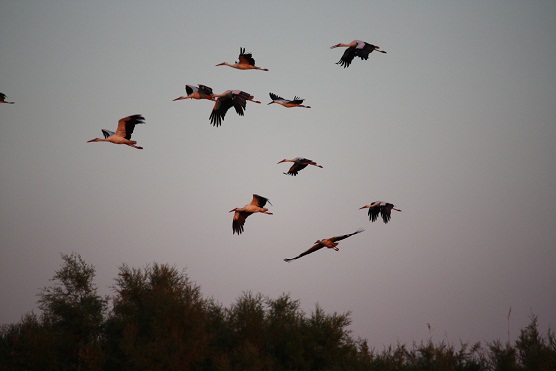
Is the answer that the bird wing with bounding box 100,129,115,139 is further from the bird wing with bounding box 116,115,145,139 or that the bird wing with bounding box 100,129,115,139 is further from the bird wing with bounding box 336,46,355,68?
the bird wing with bounding box 336,46,355,68

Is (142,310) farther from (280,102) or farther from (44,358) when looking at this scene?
(280,102)

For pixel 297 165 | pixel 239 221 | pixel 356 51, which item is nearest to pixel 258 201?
pixel 239 221

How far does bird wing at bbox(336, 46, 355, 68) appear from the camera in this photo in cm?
2180

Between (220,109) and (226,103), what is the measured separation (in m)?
0.27

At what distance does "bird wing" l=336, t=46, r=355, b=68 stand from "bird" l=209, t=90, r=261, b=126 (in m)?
2.96

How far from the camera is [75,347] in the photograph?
96.7 ft

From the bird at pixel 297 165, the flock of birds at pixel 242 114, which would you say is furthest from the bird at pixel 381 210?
the bird at pixel 297 165

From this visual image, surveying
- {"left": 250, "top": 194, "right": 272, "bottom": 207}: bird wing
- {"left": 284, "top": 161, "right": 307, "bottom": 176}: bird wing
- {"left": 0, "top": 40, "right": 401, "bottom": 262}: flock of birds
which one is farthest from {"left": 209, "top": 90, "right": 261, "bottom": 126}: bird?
{"left": 284, "top": 161, "right": 307, "bottom": 176}: bird wing

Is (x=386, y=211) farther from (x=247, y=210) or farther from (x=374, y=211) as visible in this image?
(x=247, y=210)

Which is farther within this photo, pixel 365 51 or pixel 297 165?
pixel 297 165

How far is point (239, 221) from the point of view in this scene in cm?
2300

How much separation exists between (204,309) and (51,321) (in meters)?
6.44

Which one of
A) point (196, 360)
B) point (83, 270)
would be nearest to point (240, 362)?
point (196, 360)

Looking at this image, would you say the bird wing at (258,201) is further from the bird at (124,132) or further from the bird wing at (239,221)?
the bird at (124,132)
